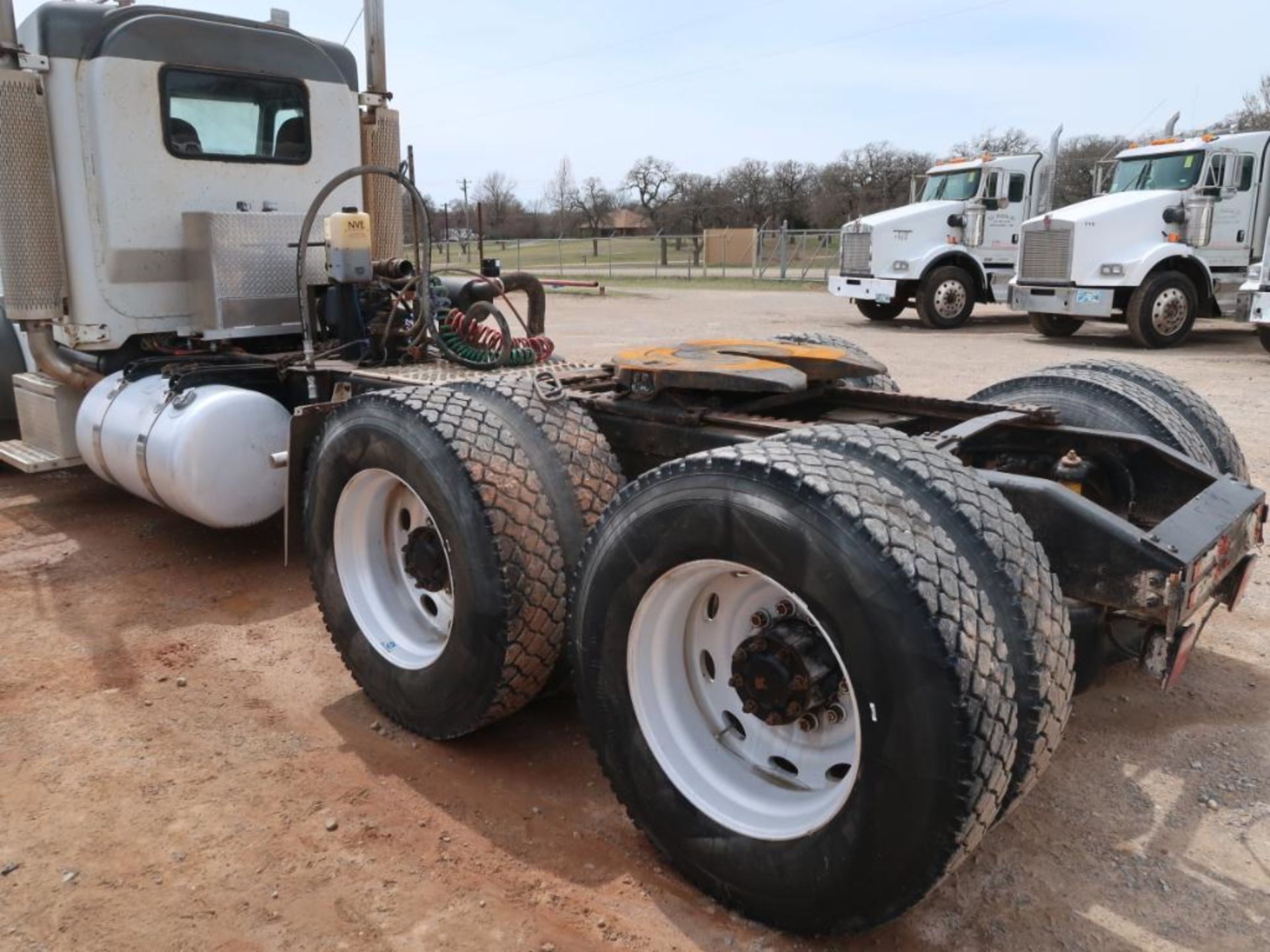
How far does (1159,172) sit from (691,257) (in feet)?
94.1

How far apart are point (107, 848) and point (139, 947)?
500 mm

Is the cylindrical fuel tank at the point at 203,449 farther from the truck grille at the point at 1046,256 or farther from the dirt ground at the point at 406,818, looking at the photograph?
the truck grille at the point at 1046,256

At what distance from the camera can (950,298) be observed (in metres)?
18.8

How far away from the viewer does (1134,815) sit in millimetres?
3068

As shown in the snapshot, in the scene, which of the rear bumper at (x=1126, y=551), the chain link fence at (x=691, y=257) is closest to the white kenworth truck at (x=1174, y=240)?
the rear bumper at (x=1126, y=551)

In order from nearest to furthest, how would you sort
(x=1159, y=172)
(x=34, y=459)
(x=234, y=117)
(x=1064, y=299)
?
(x=234, y=117) < (x=34, y=459) < (x=1159, y=172) < (x=1064, y=299)

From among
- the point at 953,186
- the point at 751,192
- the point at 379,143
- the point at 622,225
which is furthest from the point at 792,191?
the point at 379,143

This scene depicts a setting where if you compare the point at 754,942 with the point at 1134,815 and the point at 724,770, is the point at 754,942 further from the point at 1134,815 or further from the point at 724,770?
the point at 1134,815

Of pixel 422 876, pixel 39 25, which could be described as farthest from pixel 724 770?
pixel 39 25

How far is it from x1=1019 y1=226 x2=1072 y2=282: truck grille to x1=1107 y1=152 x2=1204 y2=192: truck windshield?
147 cm

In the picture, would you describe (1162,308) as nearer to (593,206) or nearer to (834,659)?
(834,659)

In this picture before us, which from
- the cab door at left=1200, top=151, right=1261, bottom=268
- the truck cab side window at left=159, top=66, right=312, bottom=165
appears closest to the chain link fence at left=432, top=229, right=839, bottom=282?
the cab door at left=1200, top=151, right=1261, bottom=268

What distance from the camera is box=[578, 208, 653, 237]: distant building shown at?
67938mm

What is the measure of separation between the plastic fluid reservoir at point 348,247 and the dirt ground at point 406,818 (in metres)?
1.77
